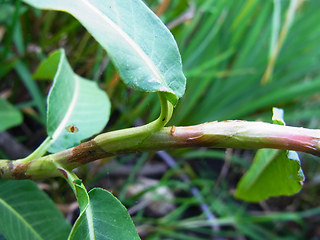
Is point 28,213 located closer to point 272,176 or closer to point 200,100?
point 272,176

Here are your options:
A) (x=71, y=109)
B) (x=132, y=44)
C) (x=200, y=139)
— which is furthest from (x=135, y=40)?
(x=71, y=109)

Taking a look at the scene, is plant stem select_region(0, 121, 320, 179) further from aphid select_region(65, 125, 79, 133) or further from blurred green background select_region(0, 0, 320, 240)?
blurred green background select_region(0, 0, 320, 240)

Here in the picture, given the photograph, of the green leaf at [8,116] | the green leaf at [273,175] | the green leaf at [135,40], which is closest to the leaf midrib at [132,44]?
the green leaf at [135,40]

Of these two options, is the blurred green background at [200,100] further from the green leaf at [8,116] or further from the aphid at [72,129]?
the aphid at [72,129]

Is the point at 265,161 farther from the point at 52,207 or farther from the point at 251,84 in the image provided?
the point at 251,84


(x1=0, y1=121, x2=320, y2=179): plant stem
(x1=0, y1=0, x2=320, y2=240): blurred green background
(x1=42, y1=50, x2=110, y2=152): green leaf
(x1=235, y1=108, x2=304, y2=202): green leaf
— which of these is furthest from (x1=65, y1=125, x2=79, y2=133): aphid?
(x1=0, y1=0, x2=320, y2=240): blurred green background
